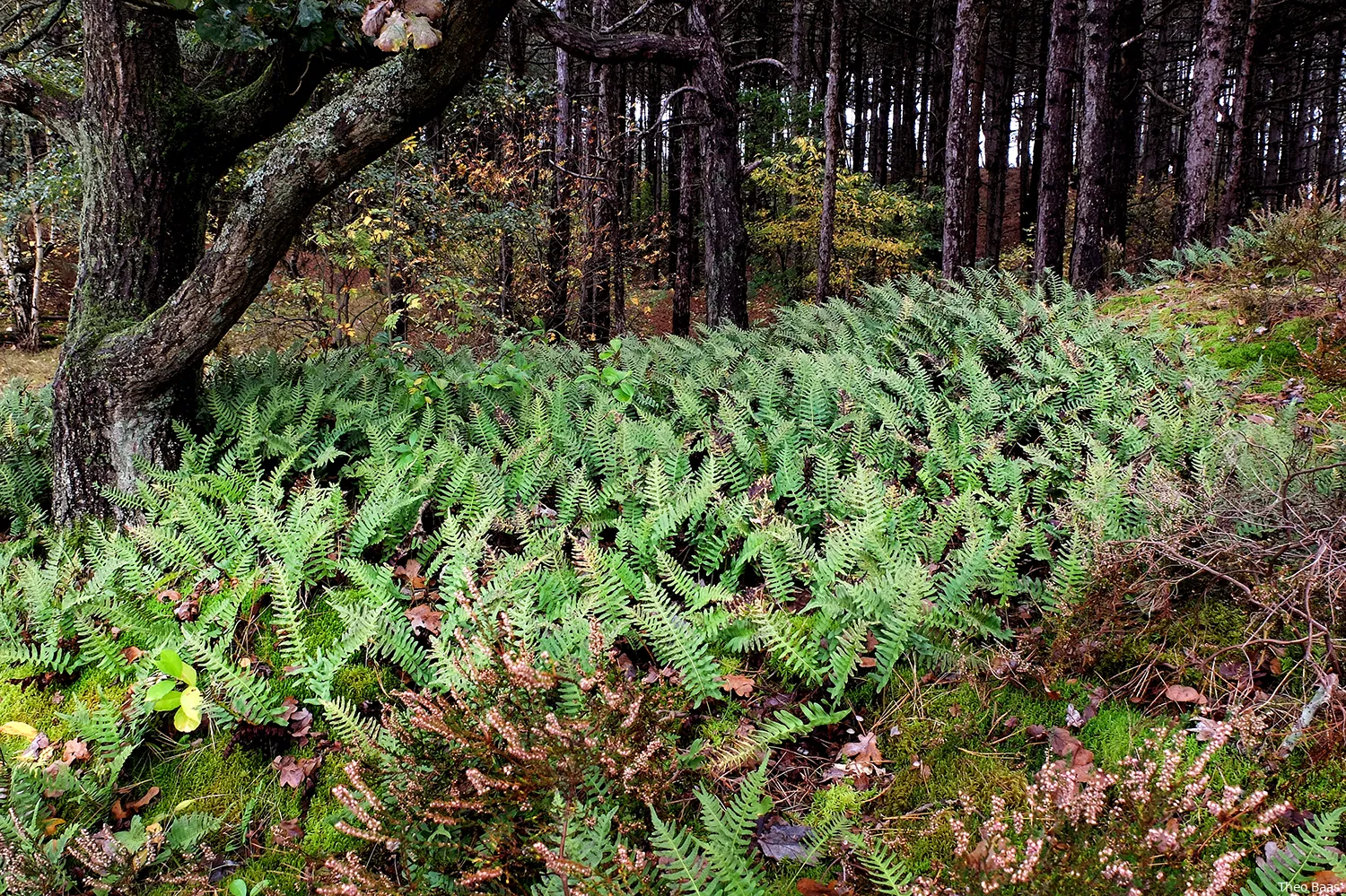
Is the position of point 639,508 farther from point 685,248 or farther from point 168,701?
point 685,248

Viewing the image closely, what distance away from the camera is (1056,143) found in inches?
410

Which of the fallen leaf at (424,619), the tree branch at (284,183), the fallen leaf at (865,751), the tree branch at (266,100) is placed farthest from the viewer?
the tree branch at (266,100)

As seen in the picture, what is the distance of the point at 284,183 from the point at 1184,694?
519cm

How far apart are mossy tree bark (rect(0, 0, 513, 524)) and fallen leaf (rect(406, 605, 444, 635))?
2.62 metres

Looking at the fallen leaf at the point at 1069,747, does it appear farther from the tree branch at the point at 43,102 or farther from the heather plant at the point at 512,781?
the tree branch at the point at 43,102

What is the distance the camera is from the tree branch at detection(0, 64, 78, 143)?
4.67m

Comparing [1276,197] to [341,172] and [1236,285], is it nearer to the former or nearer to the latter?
[1236,285]

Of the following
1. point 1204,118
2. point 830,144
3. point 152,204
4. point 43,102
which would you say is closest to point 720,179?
point 830,144

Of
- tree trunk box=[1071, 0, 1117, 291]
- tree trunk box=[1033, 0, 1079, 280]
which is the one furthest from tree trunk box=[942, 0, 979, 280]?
tree trunk box=[1071, 0, 1117, 291]

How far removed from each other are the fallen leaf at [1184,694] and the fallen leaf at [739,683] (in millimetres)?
1417

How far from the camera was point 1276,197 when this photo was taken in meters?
28.0

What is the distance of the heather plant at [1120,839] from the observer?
163 centimetres

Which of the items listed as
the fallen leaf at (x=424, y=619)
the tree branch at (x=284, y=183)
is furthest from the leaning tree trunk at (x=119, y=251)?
the fallen leaf at (x=424, y=619)

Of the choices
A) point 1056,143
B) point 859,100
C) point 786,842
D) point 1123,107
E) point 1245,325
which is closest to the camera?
point 786,842
